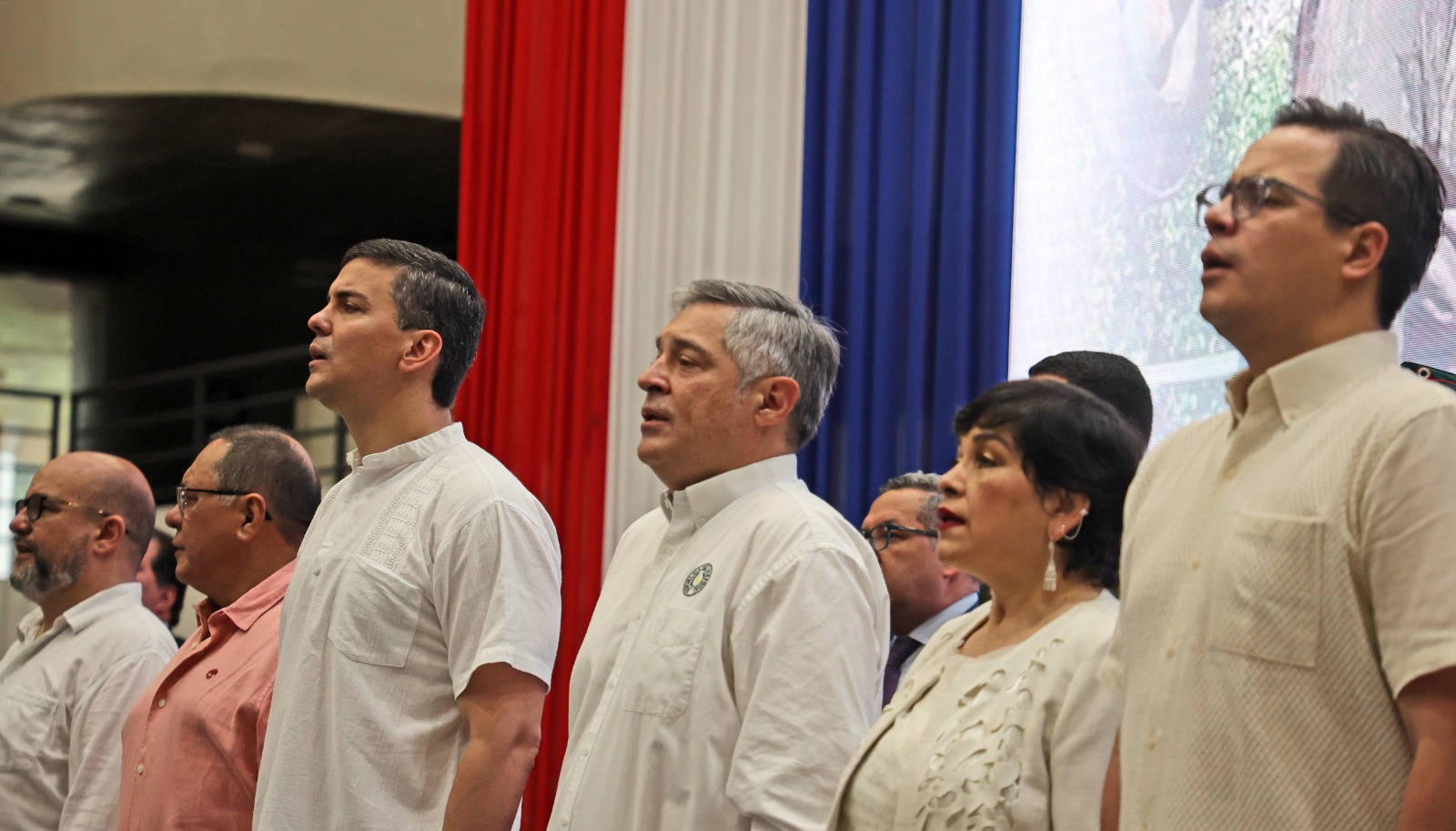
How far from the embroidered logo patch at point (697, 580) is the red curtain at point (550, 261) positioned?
1.78 metres

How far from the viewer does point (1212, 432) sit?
1788 mm

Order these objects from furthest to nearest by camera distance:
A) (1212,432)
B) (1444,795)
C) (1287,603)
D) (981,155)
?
(981,155) → (1212,432) → (1287,603) → (1444,795)

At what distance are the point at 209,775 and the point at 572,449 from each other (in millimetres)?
1511

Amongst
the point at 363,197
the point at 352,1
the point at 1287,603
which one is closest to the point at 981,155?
the point at 1287,603

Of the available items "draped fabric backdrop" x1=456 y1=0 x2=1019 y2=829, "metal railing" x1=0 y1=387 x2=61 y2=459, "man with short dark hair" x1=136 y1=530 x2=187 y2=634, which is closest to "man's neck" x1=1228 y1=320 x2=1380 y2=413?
"draped fabric backdrop" x1=456 y1=0 x2=1019 y2=829

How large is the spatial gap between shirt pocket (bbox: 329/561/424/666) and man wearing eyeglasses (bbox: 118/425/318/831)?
0.34 meters

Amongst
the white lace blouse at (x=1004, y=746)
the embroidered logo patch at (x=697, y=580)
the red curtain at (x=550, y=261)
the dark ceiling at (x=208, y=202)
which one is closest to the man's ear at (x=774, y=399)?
the embroidered logo patch at (x=697, y=580)

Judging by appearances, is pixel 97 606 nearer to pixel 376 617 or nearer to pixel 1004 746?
pixel 376 617

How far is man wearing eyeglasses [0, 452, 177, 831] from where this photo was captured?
3.38 meters

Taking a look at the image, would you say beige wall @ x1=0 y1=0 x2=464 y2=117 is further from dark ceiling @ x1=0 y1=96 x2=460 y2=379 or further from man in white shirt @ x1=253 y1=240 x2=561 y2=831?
man in white shirt @ x1=253 y1=240 x2=561 y2=831

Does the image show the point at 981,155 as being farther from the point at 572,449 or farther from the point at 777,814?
the point at 777,814

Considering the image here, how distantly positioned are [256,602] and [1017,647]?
1.71 meters

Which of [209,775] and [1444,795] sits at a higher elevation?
[1444,795]

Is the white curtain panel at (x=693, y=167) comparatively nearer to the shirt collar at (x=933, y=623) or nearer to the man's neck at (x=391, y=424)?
the shirt collar at (x=933, y=623)
